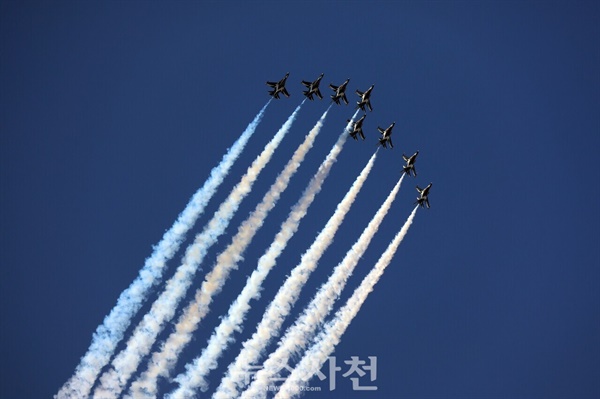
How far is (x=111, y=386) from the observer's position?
58.5 metres

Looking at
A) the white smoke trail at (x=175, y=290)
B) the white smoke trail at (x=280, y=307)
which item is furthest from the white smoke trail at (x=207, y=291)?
the white smoke trail at (x=280, y=307)

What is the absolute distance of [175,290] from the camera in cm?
6172

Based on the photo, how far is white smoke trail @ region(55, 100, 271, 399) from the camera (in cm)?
5866

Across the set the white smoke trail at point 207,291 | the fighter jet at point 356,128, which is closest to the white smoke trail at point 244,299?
the white smoke trail at point 207,291

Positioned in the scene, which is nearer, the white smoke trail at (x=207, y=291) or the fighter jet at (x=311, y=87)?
the white smoke trail at (x=207, y=291)

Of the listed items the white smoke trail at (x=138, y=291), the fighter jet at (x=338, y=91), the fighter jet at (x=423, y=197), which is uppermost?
the fighter jet at (x=338, y=91)

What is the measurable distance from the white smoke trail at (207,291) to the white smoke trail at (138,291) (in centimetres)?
277

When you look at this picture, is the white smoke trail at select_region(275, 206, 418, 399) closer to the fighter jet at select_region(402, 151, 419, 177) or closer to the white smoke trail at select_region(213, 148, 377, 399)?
the white smoke trail at select_region(213, 148, 377, 399)

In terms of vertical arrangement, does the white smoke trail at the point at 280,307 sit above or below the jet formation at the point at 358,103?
below

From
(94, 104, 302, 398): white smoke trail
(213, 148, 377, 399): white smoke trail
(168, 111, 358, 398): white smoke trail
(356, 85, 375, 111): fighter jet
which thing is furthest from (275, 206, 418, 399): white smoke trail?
(356, 85, 375, 111): fighter jet

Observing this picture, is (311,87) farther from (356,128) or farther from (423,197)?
(423,197)

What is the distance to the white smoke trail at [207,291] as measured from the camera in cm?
5909

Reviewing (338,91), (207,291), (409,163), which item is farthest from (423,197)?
(207,291)

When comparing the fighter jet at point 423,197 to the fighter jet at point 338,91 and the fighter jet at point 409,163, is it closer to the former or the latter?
the fighter jet at point 409,163
